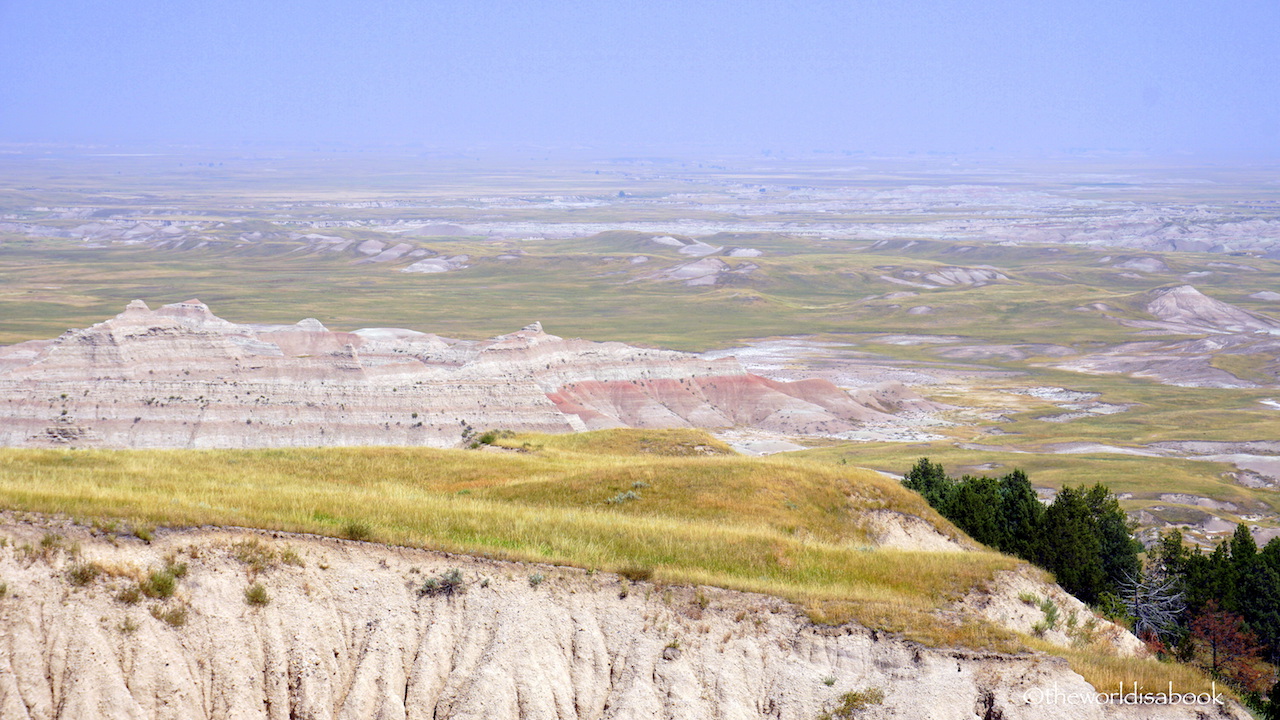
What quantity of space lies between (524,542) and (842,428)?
7356 centimetres

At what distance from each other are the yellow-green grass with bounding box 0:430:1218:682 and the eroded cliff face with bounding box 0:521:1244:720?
2.31ft

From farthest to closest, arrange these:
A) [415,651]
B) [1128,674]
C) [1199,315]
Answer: [1199,315] → [415,651] → [1128,674]

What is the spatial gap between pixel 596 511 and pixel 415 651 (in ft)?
27.3

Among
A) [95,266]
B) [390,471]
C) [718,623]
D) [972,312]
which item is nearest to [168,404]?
[390,471]

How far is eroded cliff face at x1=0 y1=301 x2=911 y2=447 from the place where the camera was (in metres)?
59.4

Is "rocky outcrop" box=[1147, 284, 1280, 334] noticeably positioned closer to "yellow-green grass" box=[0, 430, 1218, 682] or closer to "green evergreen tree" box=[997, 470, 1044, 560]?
"green evergreen tree" box=[997, 470, 1044, 560]

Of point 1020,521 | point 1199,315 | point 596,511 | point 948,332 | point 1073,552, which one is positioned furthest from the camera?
point 1199,315

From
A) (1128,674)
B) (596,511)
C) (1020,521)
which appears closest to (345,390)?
(1020,521)

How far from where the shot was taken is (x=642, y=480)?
2552cm

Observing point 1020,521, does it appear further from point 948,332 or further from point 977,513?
point 948,332

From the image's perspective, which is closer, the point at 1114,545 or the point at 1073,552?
the point at 1073,552

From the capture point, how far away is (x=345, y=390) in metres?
65.0

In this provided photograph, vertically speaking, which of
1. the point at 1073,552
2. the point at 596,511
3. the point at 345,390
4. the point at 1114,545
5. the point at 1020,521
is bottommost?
the point at 345,390

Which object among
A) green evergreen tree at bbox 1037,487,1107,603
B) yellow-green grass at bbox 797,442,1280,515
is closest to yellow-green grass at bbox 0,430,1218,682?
green evergreen tree at bbox 1037,487,1107,603
